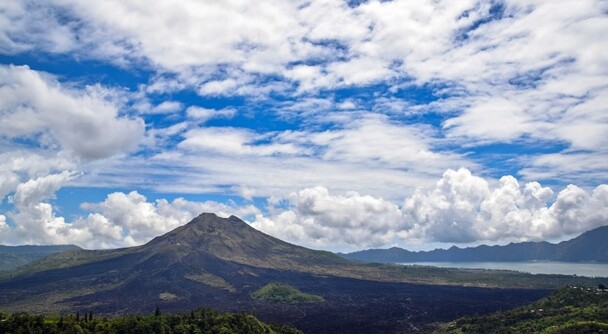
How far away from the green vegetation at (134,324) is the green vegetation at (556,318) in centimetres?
7848

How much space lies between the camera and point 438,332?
186750mm

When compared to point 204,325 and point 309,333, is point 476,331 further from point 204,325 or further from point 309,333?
point 204,325

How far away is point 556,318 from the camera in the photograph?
148625 mm

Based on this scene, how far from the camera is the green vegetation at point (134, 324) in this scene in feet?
351

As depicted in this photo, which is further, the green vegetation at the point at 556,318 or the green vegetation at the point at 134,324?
the green vegetation at the point at 556,318

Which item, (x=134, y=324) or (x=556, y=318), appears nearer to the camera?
(x=134, y=324)

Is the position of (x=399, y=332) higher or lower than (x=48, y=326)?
lower

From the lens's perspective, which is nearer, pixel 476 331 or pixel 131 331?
pixel 131 331

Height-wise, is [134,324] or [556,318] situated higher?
[134,324]

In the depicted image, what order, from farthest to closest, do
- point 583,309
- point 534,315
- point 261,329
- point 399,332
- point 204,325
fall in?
point 399,332, point 534,315, point 583,309, point 261,329, point 204,325

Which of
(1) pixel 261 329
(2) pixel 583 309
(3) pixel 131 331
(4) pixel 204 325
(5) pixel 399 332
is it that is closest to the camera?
(3) pixel 131 331

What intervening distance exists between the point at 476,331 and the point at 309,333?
215 feet

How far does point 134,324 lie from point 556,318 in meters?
124

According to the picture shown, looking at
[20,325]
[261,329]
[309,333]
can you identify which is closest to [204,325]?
[261,329]
